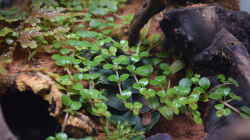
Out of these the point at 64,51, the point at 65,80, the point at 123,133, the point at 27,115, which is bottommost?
the point at 27,115

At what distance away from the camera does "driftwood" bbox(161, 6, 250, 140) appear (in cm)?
219

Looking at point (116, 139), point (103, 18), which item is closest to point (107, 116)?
point (116, 139)

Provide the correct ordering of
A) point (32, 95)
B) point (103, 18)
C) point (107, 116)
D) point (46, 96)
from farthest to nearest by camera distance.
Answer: point (103, 18) → point (32, 95) → point (46, 96) → point (107, 116)

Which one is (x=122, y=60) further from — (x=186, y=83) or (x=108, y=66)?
(x=186, y=83)

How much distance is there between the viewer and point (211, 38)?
243cm

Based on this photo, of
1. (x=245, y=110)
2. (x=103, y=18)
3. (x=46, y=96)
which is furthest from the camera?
(x=103, y=18)

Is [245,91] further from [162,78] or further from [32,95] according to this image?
[32,95]

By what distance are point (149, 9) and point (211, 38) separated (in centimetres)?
71

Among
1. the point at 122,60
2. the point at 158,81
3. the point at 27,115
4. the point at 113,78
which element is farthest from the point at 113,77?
the point at 27,115

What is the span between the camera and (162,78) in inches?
97.3

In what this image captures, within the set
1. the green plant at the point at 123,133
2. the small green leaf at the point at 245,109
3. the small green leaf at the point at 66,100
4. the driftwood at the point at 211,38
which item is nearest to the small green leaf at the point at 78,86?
the small green leaf at the point at 66,100

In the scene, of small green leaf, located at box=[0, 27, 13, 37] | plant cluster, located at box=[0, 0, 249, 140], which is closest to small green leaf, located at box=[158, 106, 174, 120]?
plant cluster, located at box=[0, 0, 249, 140]

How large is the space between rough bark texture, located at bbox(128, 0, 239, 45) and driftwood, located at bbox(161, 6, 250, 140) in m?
0.25

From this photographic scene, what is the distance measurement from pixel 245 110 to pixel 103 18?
7.50 feet
